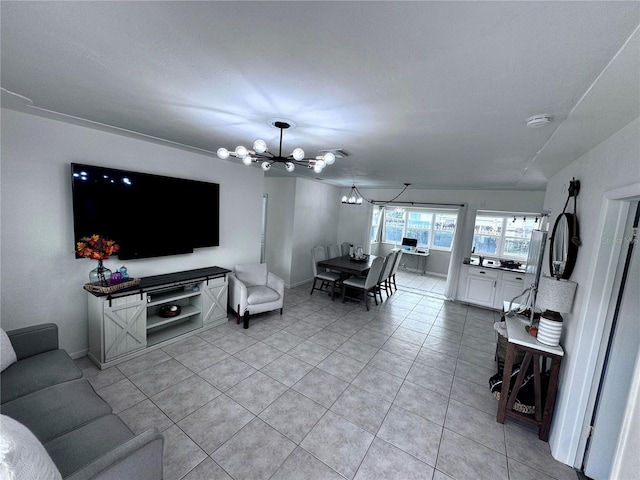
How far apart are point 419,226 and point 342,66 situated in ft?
24.8

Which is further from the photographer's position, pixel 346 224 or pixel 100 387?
pixel 346 224

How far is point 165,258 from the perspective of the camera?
3.33m

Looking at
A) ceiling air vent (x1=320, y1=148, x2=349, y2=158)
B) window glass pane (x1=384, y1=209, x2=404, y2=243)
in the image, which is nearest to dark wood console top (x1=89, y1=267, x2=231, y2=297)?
ceiling air vent (x1=320, y1=148, x2=349, y2=158)

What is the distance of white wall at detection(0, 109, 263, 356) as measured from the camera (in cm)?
225

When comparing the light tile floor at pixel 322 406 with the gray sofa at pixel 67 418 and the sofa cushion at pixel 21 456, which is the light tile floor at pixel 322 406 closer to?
the gray sofa at pixel 67 418

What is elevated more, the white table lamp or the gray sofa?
the white table lamp

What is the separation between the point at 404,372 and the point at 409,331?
1133 mm

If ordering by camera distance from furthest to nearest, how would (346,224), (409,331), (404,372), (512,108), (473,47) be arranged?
(346,224)
(409,331)
(404,372)
(512,108)
(473,47)

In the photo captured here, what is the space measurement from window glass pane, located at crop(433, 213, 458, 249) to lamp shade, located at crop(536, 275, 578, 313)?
5.95m

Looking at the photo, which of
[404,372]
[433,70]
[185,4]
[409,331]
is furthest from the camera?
[409,331]

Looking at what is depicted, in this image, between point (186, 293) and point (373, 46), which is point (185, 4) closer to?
point (373, 46)

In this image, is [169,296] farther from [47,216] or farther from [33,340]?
[47,216]

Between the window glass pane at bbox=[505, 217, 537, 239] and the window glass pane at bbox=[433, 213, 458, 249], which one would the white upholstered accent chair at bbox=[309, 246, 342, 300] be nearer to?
the window glass pane at bbox=[433, 213, 458, 249]

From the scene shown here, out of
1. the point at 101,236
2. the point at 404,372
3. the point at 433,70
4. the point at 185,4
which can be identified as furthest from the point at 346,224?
the point at 185,4
